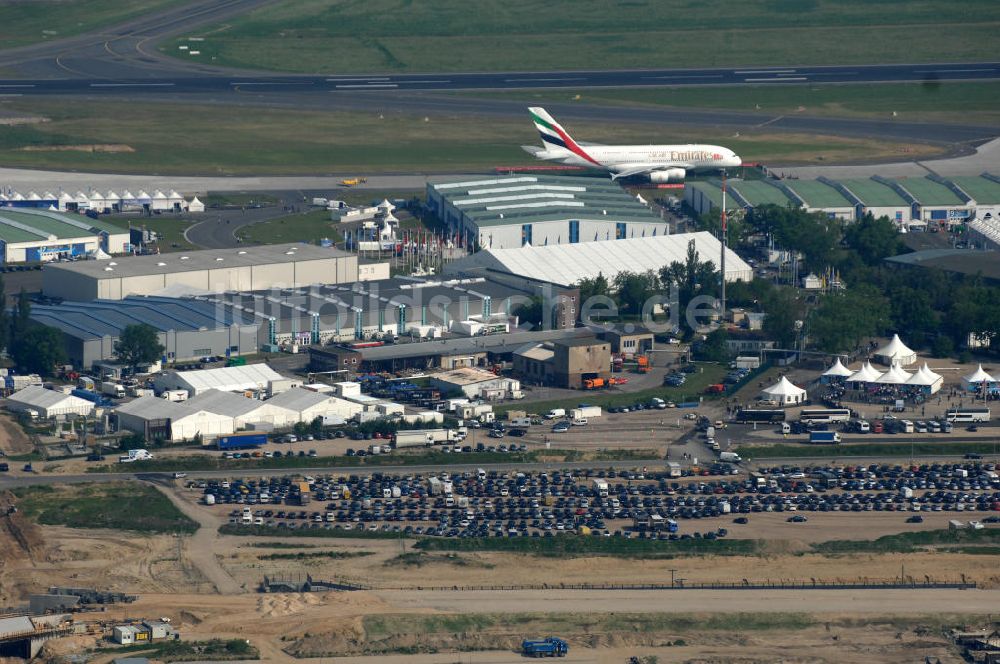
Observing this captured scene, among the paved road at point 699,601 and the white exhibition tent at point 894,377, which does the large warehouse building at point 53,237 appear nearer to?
the white exhibition tent at point 894,377

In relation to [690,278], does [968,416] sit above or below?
below

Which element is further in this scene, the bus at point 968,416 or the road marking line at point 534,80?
the road marking line at point 534,80

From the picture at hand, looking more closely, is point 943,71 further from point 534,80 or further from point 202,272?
point 202,272

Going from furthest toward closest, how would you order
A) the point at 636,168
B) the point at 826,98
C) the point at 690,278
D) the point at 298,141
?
the point at 826,98, the point at 298,141, the point at 636,168, the point at 690,278

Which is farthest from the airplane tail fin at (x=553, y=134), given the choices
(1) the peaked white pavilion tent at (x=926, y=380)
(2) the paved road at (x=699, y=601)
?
(2) the paved road at (x=699, y=601)

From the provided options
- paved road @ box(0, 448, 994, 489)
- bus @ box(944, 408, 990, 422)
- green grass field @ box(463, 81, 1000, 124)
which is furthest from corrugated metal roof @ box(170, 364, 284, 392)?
green grass field @ box(463, 81, 1000, 124)

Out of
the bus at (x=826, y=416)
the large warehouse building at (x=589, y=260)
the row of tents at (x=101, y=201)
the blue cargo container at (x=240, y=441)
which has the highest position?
→ the row of tents at (x=101, y=201)

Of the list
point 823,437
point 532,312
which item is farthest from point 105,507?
point 532,312

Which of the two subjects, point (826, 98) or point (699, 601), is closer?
point (699, 601)
